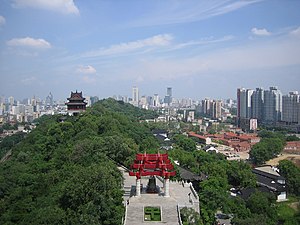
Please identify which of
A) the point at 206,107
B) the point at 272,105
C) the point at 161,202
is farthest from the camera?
the point at 206,107

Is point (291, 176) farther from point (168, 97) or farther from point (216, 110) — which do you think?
point (168, 97)

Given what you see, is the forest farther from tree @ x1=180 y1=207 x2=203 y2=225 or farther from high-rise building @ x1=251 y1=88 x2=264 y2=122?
high-rise building @ x1=251 y1=88 x2=264 y2=122

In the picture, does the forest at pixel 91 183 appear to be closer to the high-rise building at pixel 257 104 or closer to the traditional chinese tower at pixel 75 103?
the traditional chinese tower at pixel 75 103

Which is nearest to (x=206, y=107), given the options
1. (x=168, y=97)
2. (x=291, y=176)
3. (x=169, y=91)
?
(x=291, y=176)

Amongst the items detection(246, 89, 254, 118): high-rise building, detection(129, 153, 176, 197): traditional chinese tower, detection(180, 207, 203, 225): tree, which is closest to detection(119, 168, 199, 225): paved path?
detection(180, 207, 203, 225): tree

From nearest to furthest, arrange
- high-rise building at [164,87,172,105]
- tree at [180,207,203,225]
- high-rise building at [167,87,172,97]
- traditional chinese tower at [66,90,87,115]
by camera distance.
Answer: tree at [180,207,203,225], traditional chinese tower at [66,90,87,115], high-rise building at [164,87,172,105], high-rise building at [167,87,172,97]

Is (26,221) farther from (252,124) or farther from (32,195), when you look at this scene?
(252,124)
